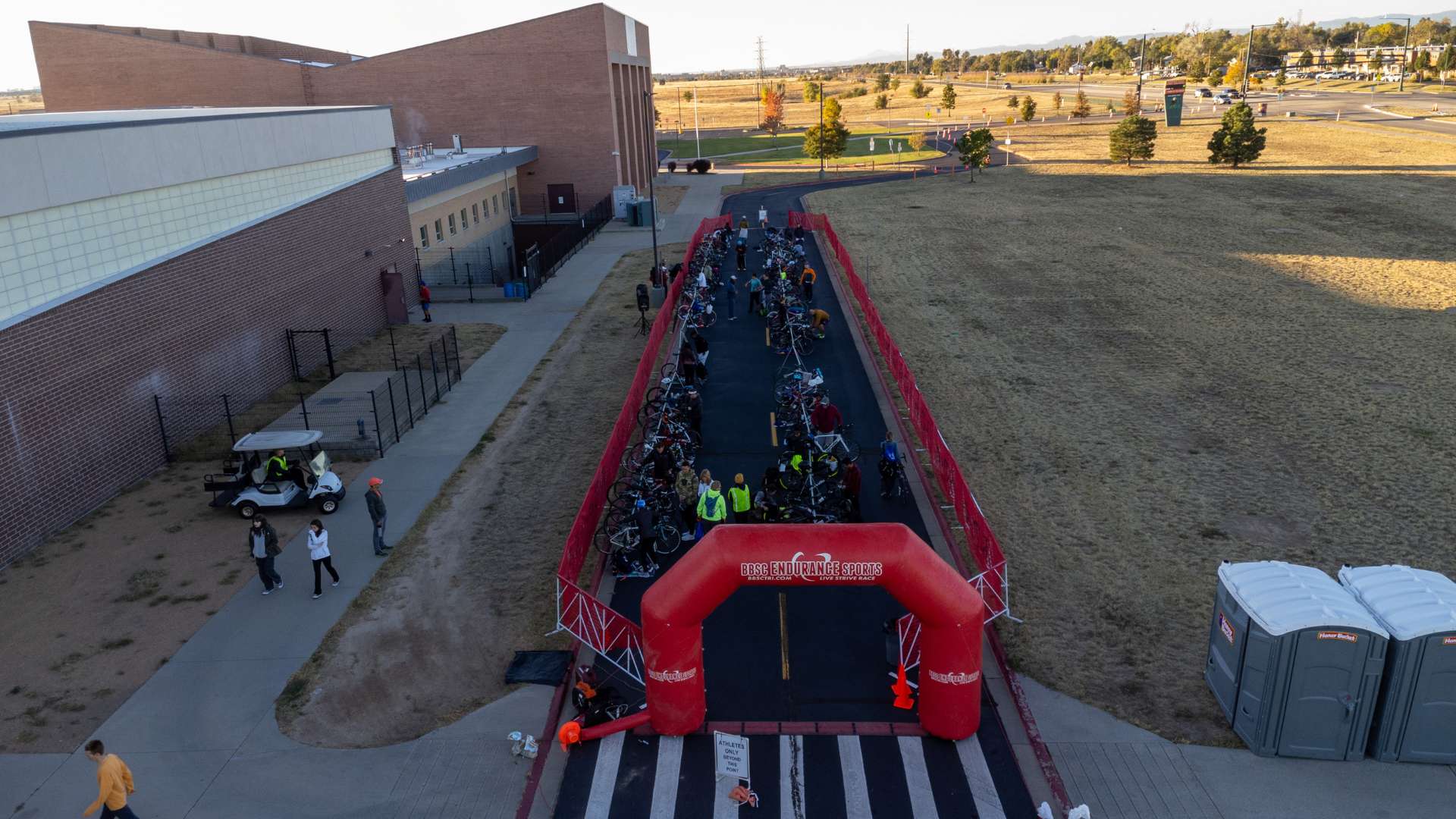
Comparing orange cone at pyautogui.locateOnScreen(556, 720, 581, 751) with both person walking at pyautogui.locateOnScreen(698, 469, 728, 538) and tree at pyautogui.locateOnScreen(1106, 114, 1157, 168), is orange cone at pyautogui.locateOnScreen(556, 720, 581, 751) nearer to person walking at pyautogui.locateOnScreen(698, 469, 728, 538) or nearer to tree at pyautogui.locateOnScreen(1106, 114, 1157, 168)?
person walking at pyautogui.locateOnScreen(698, 469, 728, 538)

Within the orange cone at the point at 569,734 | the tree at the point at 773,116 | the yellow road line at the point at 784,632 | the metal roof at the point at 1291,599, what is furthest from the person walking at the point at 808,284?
the tree at the point at 773,116

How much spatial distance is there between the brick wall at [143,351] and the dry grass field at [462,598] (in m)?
5.99

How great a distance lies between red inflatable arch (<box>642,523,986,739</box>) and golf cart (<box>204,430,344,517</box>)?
10.2m

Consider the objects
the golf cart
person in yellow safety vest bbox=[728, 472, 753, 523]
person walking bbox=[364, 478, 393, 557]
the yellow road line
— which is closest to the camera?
the yellow road line

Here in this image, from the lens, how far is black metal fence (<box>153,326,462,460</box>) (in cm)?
2209

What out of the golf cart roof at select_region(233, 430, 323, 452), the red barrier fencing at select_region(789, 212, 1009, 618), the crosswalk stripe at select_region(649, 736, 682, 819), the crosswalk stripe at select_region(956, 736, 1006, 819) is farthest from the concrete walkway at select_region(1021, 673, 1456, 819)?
the golf cart roof at select_region(233, 430, 323, 452)

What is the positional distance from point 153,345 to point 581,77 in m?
39.6

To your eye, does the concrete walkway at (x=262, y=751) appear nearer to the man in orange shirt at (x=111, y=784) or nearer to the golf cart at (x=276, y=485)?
the man in orange shirt at (x=111, y=784)

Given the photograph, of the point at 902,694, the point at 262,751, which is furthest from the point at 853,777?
the point at 262,751

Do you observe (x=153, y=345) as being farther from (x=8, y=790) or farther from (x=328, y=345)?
(x=8, y=790)

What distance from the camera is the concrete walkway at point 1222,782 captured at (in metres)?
10.4

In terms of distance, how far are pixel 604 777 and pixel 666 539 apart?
597cm

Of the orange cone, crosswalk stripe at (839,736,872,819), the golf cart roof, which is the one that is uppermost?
the golf cart roof

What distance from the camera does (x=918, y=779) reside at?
11.1m
